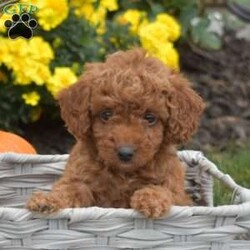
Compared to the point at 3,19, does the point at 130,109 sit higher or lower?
lower

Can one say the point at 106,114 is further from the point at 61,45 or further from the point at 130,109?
the point at 61,45

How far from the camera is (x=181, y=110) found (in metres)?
3.62

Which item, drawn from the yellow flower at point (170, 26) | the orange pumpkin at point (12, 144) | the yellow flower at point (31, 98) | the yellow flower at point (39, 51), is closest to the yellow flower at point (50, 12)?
the yellow flower at point (39, 51)

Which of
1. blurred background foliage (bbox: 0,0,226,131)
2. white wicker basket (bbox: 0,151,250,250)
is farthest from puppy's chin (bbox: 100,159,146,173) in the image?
blurred background foliage (bbox: 0,0,226,131)

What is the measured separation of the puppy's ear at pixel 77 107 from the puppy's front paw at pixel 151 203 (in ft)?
1.25

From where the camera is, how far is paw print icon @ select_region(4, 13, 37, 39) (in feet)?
17.4

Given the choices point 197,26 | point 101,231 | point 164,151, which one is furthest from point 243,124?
point 101,231

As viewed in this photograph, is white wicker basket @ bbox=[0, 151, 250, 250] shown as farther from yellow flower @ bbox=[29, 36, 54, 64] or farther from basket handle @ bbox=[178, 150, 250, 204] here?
yellow flower @ bbox=[29, 36, 54, 64]

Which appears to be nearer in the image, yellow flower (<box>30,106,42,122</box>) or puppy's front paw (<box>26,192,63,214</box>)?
puppy's front paw (<box>26,192,63,214</box>)

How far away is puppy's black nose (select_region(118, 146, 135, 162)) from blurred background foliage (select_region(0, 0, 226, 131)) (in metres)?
1.76

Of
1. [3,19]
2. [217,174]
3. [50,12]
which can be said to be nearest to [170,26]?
[50,12]

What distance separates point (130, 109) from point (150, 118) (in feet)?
0.33

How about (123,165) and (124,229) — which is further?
(123,165)

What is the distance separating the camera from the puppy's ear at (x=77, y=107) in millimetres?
3602
